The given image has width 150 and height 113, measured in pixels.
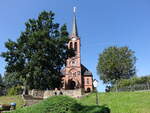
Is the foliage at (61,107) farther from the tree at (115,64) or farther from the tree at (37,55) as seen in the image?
the tree at (115,64)

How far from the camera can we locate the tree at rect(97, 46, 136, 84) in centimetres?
5928

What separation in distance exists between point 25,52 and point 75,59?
81.3 ft

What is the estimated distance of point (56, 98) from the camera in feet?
39.7

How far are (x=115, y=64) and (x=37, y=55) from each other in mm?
26306

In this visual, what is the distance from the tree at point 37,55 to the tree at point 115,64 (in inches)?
746

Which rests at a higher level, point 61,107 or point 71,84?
point 71,84

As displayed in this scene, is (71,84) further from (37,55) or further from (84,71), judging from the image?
(37,55)

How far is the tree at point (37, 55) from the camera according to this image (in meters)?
39.8

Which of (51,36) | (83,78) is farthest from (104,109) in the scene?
(83,78)

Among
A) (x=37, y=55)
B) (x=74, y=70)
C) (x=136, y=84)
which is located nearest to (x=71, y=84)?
(x=74, y=70)

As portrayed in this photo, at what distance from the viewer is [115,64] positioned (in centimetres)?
5912

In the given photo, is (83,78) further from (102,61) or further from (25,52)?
(25,52)

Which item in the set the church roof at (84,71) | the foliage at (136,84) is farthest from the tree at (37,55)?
the church roof at (84,71)

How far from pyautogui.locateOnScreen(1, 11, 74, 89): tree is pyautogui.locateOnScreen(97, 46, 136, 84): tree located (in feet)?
62.1
